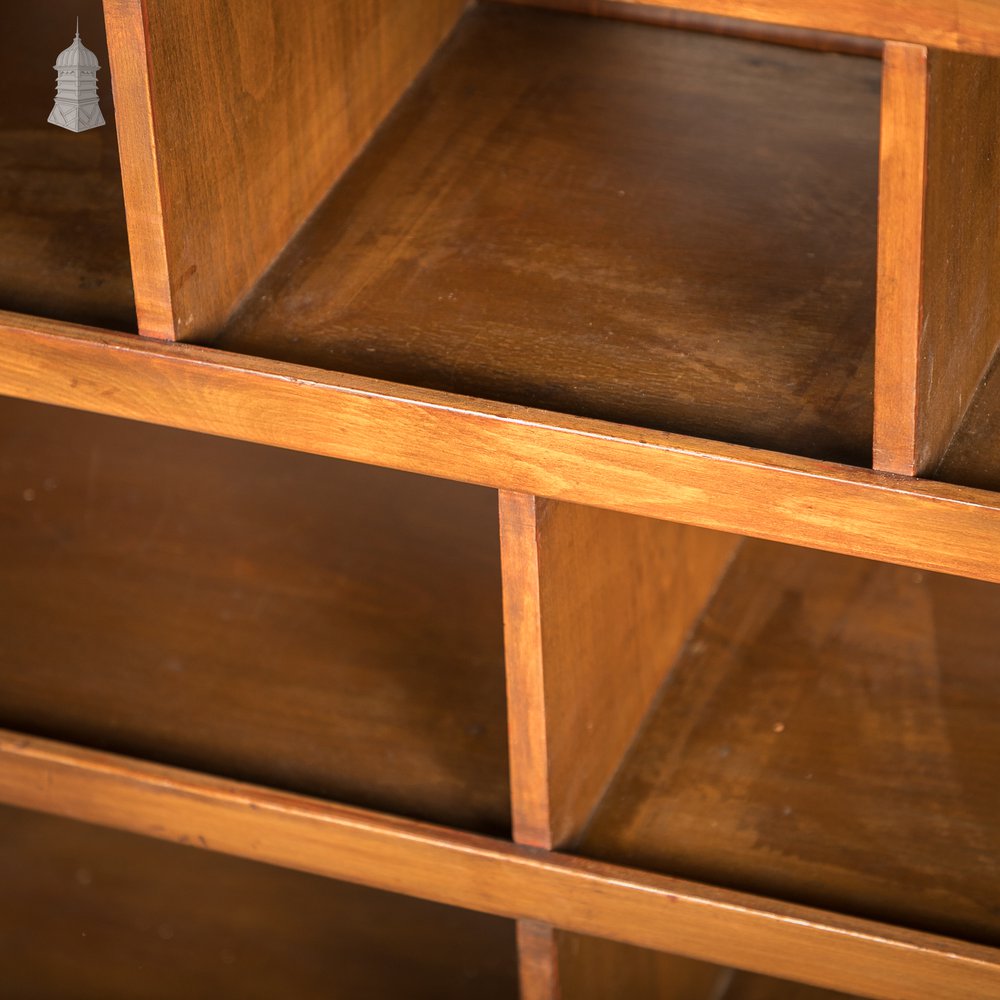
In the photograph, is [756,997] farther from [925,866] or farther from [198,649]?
[198,649]

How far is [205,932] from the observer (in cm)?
169

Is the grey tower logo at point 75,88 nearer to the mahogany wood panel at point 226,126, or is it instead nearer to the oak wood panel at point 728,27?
the mahogany wood panel at point 226,126

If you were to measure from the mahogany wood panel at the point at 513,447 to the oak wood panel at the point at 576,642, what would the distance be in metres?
0.07

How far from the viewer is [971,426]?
3.17ft

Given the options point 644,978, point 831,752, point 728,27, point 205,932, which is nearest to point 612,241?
point 728,27

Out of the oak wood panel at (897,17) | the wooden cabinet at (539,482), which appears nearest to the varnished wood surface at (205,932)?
the wooden cabinet at (539,482)

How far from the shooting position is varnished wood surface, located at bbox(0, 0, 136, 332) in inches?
42.7

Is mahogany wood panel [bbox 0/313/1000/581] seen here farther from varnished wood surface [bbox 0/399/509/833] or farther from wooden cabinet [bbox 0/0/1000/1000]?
varnished wood surface [bbox 0/399/509/833]

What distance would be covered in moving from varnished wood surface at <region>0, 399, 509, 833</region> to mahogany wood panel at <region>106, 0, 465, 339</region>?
1.24 feet

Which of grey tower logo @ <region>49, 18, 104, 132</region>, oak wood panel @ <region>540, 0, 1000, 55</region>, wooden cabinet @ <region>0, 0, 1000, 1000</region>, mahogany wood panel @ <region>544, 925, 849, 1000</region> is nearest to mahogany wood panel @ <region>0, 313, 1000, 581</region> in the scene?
wooden cabinet @ <region>0, 0, 1000, 1000</region>

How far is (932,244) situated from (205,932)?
3.67ft

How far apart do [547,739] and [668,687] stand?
26 centimetres

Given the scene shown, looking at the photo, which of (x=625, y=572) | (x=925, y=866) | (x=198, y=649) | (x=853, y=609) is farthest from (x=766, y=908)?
(x=198, y=649)

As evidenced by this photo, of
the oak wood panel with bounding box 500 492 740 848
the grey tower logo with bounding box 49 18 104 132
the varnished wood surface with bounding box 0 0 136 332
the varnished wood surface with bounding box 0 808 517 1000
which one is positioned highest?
the grey tower logo with bounding box 49 18 104 132
